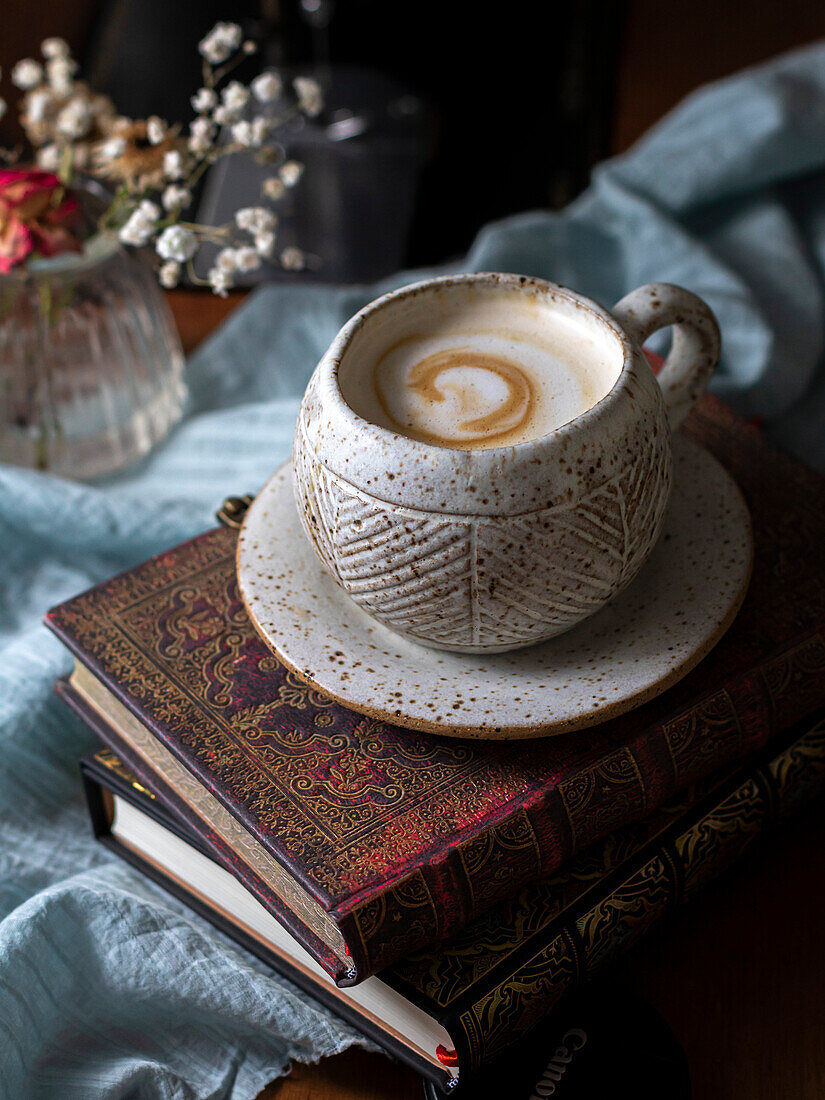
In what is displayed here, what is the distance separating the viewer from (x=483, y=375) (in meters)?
0.41

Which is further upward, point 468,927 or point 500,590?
point 500,590

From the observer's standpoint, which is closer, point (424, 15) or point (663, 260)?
point (663, 260)

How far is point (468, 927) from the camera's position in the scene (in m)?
0.40

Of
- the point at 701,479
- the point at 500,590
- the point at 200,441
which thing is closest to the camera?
the point at 500,590

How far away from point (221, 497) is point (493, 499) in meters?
0.33

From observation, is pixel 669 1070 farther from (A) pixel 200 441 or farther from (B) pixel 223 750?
(A) pixel 200 441

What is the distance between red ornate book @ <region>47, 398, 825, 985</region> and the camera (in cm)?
38

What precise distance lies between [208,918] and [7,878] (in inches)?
3.7

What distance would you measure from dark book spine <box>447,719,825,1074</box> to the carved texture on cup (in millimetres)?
98

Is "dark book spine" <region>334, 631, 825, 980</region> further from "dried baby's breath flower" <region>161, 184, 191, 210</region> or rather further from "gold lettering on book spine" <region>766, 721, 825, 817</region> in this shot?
"dried baby's breath flower" <region>161, 184, 191, 210</region>

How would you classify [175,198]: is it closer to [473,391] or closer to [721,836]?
[473,391]

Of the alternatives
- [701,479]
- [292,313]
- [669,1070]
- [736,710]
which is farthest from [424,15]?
[669,1070]

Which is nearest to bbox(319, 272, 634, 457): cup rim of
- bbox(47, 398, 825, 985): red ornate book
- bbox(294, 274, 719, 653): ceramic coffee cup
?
bbox(294, 274, 719, 653): ceramic coffee cup

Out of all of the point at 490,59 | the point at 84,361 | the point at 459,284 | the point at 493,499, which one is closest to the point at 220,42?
the point at 84,361
